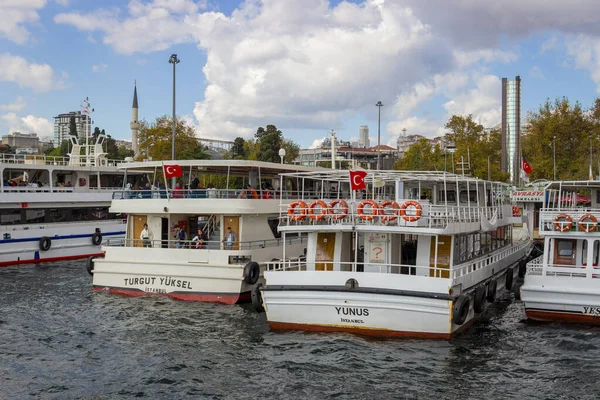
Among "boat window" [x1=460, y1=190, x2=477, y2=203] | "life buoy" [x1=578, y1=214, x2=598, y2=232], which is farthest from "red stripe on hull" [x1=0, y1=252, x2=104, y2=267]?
"life buoy" [x1=578, y1=214, x2=598, y2=232]

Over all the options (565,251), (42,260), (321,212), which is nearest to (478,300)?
(565,251)

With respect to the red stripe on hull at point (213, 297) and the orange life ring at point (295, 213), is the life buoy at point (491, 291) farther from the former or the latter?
the red stripe on hull at point (213, 297)

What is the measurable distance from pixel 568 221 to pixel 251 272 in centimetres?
1036

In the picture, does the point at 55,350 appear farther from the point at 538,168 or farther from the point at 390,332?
the point at 538,168

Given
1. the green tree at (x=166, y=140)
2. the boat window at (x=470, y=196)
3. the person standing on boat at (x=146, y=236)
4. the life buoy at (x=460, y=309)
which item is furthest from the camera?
the green tree at (x=166, y=140)

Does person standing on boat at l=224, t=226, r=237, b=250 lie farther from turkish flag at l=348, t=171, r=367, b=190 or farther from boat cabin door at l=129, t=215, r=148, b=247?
turkish flag at l=348, t=171, r=367, b=190

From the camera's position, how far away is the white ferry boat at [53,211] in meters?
31.6

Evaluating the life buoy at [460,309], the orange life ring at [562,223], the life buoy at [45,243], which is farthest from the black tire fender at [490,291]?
the life buoy at [45,243]

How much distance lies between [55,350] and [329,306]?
738 cm

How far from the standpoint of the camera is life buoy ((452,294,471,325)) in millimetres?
16203

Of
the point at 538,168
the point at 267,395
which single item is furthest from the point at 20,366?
the point at 538,168

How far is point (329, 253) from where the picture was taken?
18.9 meters

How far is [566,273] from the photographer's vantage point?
19469 mm

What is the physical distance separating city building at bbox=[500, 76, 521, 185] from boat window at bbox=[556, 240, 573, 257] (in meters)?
46.1
